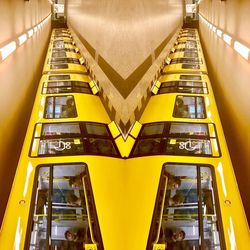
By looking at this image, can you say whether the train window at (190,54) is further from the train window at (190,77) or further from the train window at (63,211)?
the train window at (63,211)

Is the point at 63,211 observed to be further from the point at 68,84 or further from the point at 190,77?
the point at 190,77

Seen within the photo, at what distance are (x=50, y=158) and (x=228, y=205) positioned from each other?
1.79 m

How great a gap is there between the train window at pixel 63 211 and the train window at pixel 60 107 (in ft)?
5.41

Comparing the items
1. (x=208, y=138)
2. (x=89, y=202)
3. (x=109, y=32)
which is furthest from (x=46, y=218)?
(x=208, y=138)

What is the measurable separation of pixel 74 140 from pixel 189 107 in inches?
75.8

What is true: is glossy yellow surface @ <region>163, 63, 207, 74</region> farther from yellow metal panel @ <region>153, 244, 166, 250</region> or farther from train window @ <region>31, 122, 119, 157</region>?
yellow metal panel @ <region>153, 244, 166, 250</region>

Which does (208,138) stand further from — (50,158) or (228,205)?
(50,158)

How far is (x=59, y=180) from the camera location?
14.4ft

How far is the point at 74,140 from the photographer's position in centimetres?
506

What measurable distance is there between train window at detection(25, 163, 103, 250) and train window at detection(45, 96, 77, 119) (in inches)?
65.0

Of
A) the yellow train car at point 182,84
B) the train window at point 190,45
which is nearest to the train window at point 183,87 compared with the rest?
the yellow train car at point 182,84

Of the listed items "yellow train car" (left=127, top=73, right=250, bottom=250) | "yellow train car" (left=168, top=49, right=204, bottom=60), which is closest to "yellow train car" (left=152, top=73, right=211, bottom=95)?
"yellow train car" (left=127, top=73, right=250, bottom=250)

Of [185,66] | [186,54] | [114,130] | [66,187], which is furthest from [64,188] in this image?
[186,54]

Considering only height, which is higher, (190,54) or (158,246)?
(190,54)
